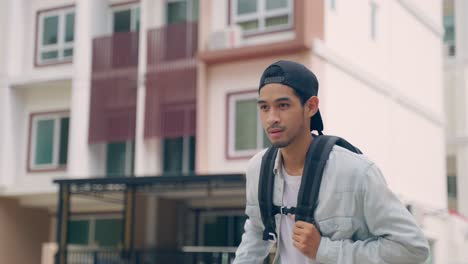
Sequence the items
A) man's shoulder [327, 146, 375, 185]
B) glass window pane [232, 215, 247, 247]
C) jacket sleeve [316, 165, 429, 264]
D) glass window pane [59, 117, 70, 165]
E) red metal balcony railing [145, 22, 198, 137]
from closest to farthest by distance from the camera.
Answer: jacket sleeve [316, 165, 429, 264], man's shoulder [327, 146, 375, 185], red metal balcony railing [145, 22, 198, 137], glass window pane [232, 215, 247, 247], glass window pane [59, 117, 70, 165]

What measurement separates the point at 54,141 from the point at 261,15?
7317 mm

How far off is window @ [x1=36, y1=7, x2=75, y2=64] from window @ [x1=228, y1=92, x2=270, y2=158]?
19.8ft

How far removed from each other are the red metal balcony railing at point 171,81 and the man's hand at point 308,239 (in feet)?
63.2

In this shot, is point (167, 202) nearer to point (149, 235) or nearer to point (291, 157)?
point (149, 235)

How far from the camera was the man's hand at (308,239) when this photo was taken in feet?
11.0

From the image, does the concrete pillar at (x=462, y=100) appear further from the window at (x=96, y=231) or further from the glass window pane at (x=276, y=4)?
the glass window pane at (x=276, y=4)

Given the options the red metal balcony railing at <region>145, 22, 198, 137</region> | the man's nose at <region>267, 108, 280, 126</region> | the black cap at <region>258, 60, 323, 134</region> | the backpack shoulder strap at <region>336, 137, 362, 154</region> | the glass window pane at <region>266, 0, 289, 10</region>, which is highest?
the glass window pane at <region>266, 0, 289, 10</region>

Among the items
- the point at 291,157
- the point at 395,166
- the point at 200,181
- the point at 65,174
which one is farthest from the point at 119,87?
the point at 291,157

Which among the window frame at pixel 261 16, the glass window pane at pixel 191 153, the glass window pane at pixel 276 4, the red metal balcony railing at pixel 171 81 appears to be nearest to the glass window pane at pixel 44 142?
the red metal balcony railing at pixel 171 81

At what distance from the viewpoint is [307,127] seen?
3.55m

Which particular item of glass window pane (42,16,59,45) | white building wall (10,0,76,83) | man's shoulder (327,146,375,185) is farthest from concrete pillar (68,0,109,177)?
man's shoulder (327,146,375,185)

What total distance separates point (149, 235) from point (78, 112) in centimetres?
377

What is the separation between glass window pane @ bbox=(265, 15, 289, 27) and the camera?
70.9 ft

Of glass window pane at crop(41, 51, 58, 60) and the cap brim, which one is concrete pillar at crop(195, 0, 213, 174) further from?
the cap brim
